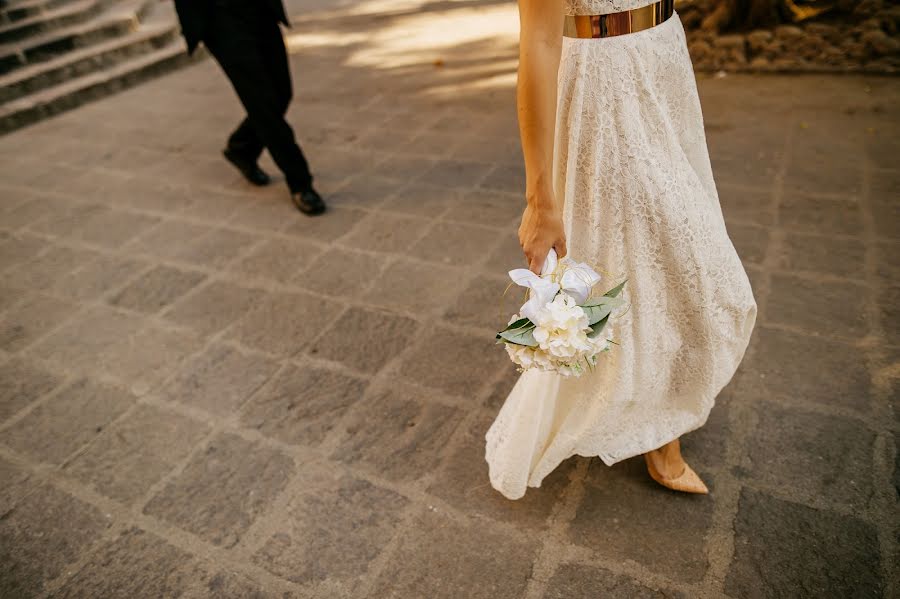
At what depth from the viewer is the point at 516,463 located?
1.89 meters

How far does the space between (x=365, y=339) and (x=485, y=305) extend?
1.93 ft

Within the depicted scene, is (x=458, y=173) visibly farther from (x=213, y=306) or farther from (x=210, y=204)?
(x=213, y=306)

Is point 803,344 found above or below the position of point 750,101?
below

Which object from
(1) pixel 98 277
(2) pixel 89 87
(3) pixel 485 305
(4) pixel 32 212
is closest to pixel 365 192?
(3) pixel 485 305

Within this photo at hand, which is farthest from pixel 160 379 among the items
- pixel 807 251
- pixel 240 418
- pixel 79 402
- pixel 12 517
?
pixel 807 251

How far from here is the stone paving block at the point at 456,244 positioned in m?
3.25

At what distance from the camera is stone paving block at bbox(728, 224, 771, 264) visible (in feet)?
9.62

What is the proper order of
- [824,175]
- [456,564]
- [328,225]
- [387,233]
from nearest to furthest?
[456,564] < [824,175] < [387,233] < [328,225]

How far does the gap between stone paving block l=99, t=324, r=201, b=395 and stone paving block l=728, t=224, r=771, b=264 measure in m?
2.68

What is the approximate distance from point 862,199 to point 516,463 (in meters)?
2.58

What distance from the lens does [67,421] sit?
256 centimetres

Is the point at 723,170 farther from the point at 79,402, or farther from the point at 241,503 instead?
the point at 79,402

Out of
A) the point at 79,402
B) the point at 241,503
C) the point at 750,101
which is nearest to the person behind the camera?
the point at 241,503

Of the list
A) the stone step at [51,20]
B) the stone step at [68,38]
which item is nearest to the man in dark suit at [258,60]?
the stone step at [68,38]
